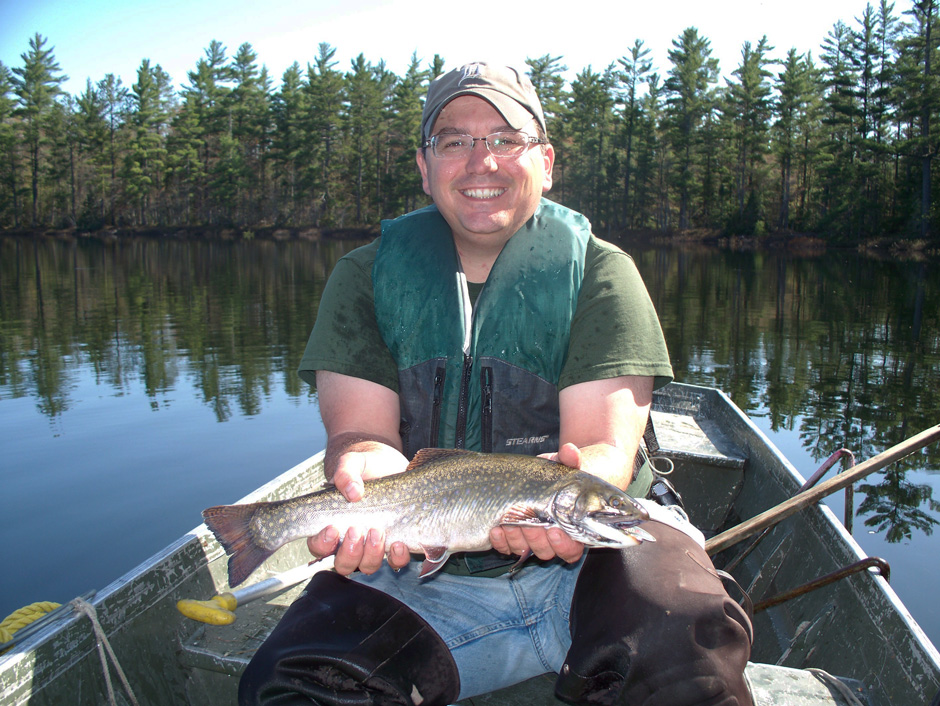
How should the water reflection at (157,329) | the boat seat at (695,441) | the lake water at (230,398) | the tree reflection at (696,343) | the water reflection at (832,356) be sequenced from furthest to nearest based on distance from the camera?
1. the water reflection at (157,329)
2. the tree reflection at (696,343)
3. the water reflection at (832,356)
4. the lake water at (230,398)
5. the boat seat at (695,441)

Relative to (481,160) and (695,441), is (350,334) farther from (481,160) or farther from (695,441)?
(695,441)

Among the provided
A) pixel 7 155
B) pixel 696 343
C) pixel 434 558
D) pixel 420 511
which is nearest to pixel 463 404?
pixel 420 511

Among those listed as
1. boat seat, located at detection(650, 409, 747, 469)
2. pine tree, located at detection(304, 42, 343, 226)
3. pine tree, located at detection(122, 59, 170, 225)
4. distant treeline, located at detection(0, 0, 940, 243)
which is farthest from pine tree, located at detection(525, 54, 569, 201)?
boat seat, located at detection(650, 409, 747, 469)

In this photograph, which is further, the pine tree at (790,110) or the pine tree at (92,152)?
the pine tree at (92,152)

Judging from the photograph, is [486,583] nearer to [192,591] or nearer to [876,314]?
[192,591]

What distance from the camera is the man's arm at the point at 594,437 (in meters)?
2.58

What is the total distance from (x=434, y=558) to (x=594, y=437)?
0.78m

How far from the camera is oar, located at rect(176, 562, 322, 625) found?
10.4 ft

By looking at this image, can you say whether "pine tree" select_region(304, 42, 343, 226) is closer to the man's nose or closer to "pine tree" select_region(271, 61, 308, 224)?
"pine tree" select_region(271, 61, 308, 224)

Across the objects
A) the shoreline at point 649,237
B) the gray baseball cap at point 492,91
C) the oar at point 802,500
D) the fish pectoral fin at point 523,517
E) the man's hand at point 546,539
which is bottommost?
the oar at point 802,500

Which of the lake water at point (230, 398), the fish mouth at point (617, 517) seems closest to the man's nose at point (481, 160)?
the fish mouth at point (617, 517)

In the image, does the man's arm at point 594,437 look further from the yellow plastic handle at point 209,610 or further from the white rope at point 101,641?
the white rope at point 101,641

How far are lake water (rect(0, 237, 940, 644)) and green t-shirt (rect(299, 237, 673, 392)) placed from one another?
471cm

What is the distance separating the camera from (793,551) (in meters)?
4.22
